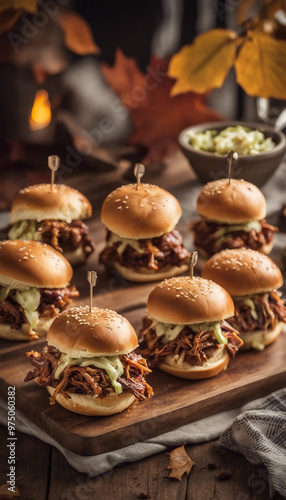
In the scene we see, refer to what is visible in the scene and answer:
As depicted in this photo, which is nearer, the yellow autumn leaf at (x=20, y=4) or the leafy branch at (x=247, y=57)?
the leafy branch at (x=247, y=57)

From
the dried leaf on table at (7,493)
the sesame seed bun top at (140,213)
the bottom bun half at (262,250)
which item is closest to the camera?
the dried leaf on table at (7,493)

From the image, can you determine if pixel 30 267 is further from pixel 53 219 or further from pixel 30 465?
pixel 30 465

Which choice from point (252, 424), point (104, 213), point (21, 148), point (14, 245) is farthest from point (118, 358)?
point (21, 148)

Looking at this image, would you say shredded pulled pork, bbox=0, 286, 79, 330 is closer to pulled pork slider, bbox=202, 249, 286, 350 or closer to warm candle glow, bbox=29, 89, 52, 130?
pulled pork slider, bbox=202, 249, 286, 350

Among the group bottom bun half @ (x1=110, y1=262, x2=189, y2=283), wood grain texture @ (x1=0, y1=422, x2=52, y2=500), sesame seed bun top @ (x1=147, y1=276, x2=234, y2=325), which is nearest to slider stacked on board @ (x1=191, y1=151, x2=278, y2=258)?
bottom bun half @ (x1=110, y1=262, x2=189, y2=283)

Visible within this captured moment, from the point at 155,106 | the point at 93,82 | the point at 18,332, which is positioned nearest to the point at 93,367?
the point at 18,332

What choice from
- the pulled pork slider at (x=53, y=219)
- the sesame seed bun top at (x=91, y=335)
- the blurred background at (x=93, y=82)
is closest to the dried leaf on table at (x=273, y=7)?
the pulled pork slider at (x=53, y=219)

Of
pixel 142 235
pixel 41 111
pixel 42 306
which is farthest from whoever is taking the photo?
pixel 41 111

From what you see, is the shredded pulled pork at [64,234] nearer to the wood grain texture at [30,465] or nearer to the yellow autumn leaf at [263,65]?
the yellow autumn leaf at [263,65]
